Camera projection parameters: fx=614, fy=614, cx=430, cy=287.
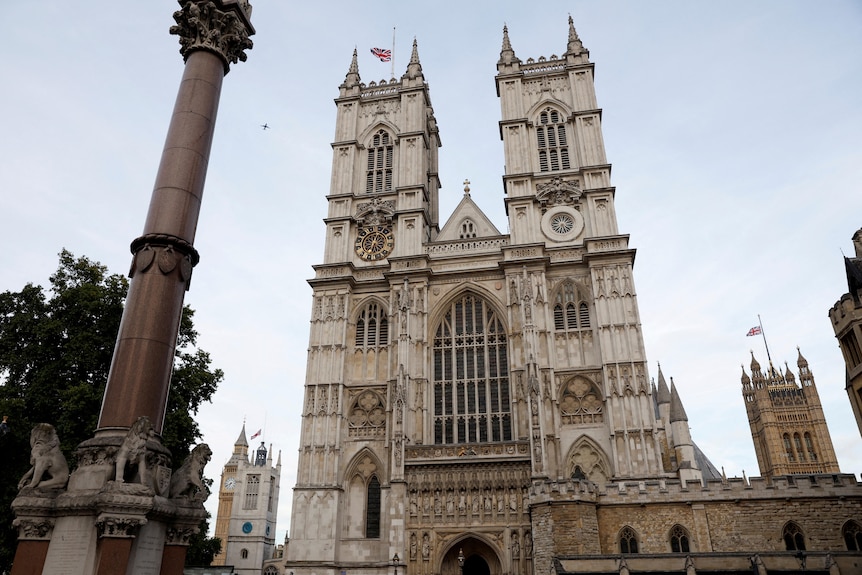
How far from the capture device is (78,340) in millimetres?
21219

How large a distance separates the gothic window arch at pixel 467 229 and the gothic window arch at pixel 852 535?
21.7 m

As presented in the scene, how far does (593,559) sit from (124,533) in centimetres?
1349

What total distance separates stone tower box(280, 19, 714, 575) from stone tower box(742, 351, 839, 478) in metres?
45.5

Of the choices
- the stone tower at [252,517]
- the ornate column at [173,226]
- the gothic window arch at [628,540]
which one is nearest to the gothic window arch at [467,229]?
the gothic window arch at [628,540]

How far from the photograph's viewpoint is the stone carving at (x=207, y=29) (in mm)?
12898

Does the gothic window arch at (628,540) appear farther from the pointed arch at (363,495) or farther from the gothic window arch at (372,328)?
the gothic window arch at (372,328)

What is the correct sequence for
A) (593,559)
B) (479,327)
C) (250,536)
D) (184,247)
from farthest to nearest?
(250,536) < (479,327) < (593,559) < (184,247)

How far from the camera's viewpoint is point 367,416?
30719mm

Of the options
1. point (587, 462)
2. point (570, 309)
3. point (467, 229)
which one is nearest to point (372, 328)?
point (467, 229)

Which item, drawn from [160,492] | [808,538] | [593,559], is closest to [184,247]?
[160,492]

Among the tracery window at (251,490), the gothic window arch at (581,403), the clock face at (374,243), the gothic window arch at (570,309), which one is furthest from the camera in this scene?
the tracery window at (251,490)

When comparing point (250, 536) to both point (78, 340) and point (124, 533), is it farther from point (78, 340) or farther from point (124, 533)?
point (124, 533)

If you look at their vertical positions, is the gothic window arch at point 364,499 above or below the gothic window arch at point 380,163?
below

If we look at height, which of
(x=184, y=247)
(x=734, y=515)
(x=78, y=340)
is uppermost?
(x=78, y=340)
